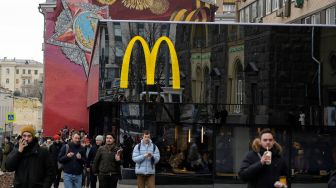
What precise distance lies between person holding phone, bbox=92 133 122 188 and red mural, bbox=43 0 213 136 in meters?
28.2

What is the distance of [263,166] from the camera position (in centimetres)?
718

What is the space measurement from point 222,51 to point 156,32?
63.7 inches

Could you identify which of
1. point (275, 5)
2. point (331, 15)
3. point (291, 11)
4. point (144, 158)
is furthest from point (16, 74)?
point (144, 158)

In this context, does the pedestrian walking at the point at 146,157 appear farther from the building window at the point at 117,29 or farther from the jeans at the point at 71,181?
the building window at the point at 117,29

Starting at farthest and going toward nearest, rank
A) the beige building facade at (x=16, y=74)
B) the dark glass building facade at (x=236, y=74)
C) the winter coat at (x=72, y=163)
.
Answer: the beige building facade at (x=16, y=74), the dark glass building facade at (x=236, y=74), the winter coat at (x=72, y=163)

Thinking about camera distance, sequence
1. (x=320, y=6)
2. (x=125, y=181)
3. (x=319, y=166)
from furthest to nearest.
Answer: (x=320, y=6) < (x=125, y=181) < (x=319, y=166)

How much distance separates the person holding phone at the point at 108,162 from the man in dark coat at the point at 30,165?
4.50 meters

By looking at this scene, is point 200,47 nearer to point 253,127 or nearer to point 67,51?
point 253,127

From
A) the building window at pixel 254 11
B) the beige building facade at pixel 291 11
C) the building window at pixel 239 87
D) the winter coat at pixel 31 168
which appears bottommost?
the winter coat at pixel 31 168

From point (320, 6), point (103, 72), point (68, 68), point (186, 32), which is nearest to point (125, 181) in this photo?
point (103, 72)

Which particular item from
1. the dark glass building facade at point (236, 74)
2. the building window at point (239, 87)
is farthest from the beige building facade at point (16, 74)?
the building window at point (239, 87)

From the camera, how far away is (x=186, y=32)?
58.2 ft

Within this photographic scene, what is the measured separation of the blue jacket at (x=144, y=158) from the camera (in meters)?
14.3

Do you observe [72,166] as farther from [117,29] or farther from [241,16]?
[241,16]
